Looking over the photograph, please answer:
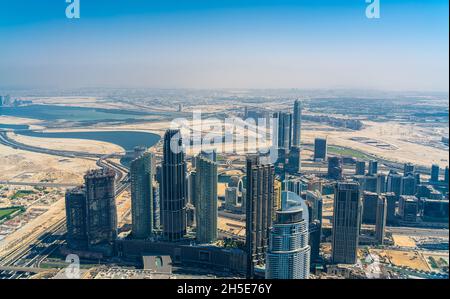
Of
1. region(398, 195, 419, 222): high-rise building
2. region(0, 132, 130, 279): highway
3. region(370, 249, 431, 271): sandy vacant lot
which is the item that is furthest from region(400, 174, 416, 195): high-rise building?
region(0, 132, 130, 279): highway

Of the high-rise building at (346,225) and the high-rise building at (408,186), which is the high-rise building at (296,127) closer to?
the high-rise building at (408,186)

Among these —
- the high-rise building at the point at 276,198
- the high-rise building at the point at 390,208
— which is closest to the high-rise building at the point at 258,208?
the high-rise building at the point at 276,198

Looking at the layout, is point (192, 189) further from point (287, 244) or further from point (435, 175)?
point (435, 175)

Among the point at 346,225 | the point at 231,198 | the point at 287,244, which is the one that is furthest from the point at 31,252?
the point at 346,225

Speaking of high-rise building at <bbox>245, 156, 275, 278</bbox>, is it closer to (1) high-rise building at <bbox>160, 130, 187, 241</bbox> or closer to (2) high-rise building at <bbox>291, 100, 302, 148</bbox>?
(1) high-rise building at <bbox>160, 130, 187, 241</bbox>
